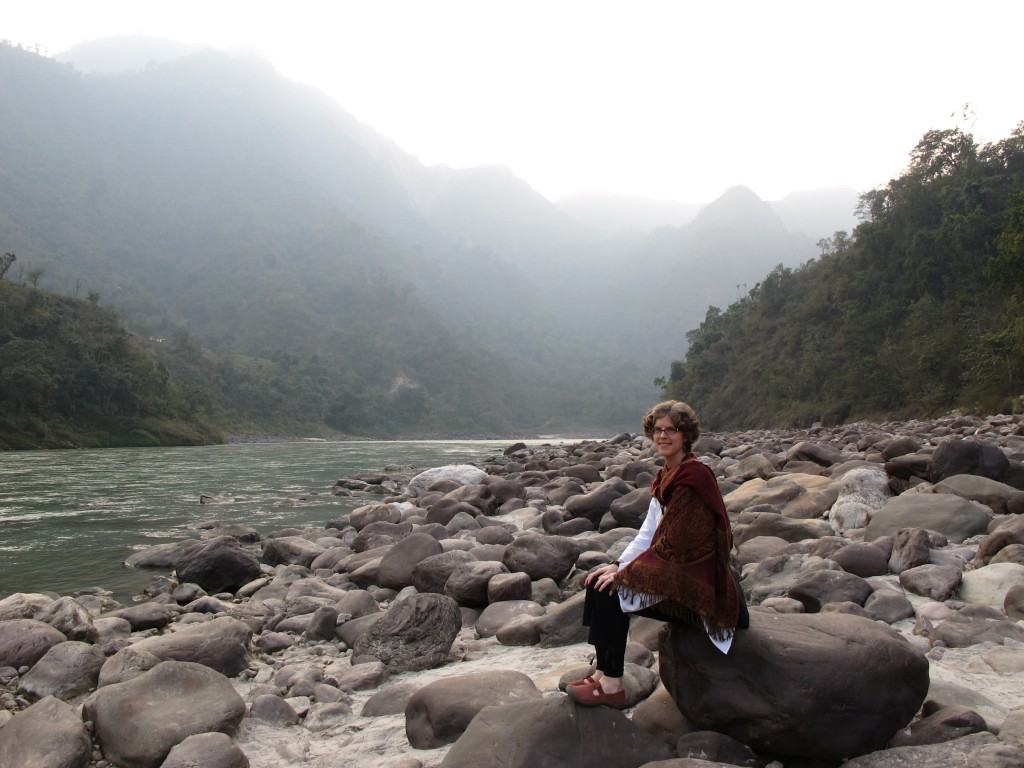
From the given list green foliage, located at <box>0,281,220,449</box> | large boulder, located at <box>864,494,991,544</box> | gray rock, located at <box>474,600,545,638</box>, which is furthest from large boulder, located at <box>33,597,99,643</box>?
green foliage, located at <box>0,281,220,449</box>

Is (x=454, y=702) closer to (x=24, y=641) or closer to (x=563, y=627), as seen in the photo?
(x=563, y=627)

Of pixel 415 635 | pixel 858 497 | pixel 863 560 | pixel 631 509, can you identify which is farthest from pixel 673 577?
pixel 631 509

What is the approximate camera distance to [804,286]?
178 feet

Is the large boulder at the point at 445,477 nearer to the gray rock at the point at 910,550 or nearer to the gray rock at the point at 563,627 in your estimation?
the gray rock at the point at 563,627

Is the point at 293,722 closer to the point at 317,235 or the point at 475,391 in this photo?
the point at 475,391

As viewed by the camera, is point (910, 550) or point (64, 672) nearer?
point (64, 672)

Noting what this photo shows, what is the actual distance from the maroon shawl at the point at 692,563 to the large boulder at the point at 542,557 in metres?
3.50

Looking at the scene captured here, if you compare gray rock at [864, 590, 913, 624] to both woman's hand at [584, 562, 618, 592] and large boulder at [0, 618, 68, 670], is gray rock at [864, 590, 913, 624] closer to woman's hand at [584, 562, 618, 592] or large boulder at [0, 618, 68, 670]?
woman's hand at [584, 562, 618, 592]

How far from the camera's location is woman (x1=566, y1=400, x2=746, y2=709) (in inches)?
113

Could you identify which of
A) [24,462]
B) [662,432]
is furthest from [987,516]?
[24,462]

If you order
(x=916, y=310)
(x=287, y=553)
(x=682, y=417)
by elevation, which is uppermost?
(x=916, y=310)

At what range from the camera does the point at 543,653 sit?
465 cm

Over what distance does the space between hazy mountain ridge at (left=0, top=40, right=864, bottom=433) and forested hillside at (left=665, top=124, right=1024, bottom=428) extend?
51.7m

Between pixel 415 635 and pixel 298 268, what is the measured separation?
13375cm
